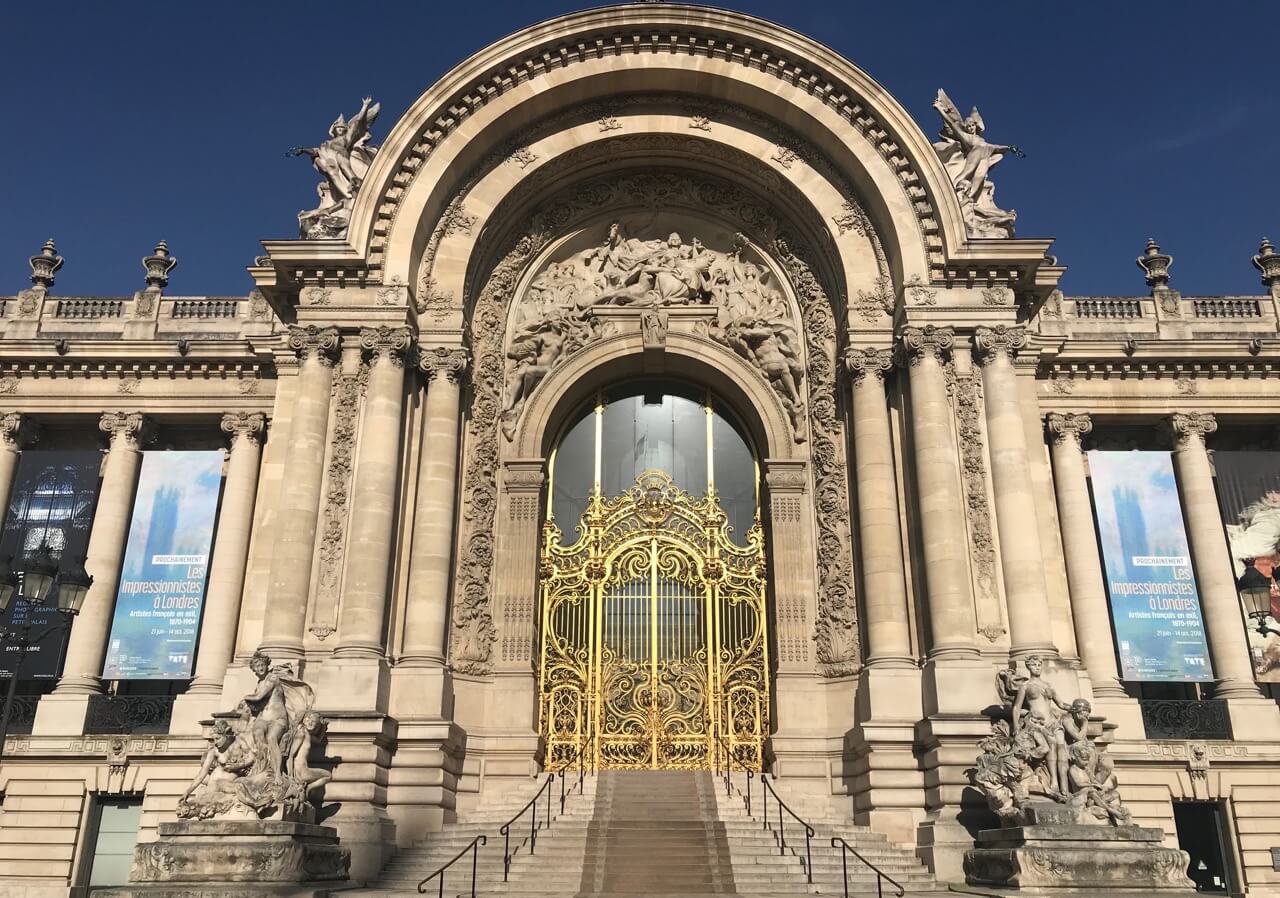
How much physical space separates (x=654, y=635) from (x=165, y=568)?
397 inches

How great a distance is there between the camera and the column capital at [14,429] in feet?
73.0

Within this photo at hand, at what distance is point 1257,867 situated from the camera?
62.2 feet

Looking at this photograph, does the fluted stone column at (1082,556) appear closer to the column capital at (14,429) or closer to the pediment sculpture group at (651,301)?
the pediment sculpture group at (651,301)

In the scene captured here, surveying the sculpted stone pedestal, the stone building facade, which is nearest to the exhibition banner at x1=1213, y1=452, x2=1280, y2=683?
the stone building facade

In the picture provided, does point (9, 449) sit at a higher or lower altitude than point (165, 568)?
higher

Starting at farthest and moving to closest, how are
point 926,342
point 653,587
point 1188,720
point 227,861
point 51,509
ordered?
point 51,509 < point 1188,720 < point 653,587 < point 926,342 < point 227,861

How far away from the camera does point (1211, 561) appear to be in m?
21.2

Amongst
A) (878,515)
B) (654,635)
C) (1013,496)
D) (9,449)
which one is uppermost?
(9,449)

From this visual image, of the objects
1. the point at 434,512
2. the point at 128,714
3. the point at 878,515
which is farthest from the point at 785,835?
the point at 128,714

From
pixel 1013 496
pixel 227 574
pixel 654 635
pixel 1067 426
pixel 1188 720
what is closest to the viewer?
pixel 1013 496

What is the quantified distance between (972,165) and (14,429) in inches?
800

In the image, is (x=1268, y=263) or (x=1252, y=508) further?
(x=1268, y=263)

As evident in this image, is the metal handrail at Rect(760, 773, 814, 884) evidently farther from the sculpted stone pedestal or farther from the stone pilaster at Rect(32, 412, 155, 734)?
the stone pilaster at Rect(32, 412, 155, 734)

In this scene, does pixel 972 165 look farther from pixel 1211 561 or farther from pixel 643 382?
pixel 1211 561
